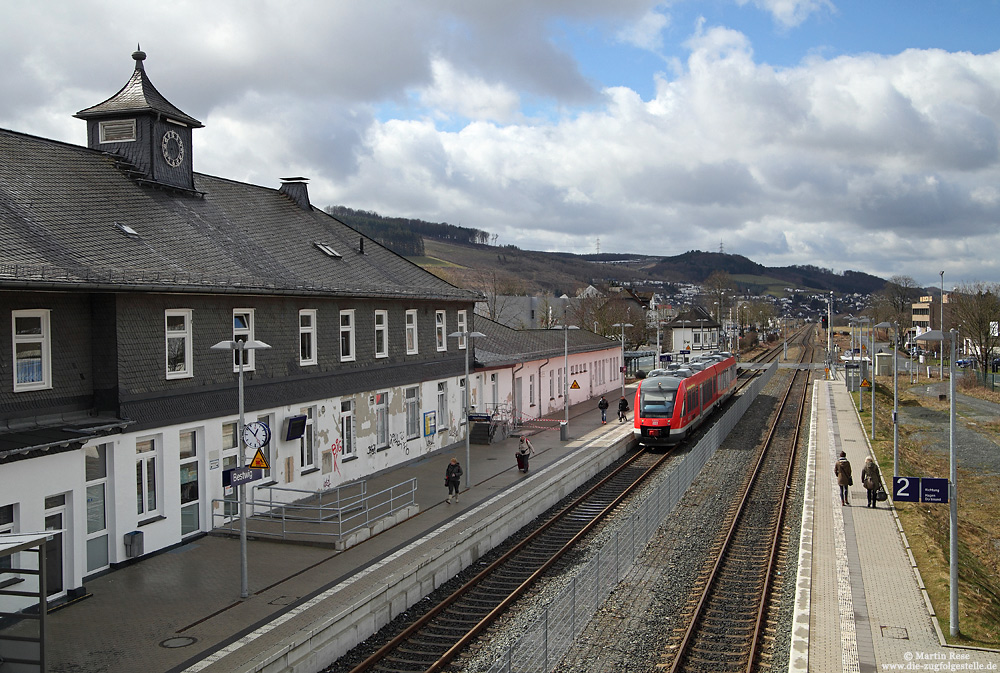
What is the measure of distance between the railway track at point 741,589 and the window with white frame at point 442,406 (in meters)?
10.7

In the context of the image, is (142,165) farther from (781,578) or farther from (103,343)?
(781,578)

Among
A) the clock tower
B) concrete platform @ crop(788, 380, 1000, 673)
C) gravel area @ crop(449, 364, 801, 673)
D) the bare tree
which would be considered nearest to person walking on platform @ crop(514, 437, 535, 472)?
gravel area @ crop(449, 364, 801, 673)

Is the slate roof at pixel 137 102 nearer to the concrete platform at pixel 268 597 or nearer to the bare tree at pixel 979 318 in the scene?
the concrete platform at pixel 268 597

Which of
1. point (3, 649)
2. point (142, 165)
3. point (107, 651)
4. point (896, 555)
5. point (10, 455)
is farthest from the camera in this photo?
point (142, 165)

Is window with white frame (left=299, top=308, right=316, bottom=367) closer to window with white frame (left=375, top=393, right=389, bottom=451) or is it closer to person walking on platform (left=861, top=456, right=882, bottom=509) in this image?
window with white frame (left=375, top=393, right=389, bottom=451)

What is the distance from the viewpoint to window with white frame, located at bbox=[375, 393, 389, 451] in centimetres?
2462

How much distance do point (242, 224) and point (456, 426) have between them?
37.0ft

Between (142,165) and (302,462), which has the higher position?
(142,165)

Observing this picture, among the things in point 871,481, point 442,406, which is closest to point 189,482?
point 442,406

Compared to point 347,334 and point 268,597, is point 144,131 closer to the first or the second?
point 347,334

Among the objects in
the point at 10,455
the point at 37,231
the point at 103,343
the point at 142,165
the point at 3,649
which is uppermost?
the point at 142,165

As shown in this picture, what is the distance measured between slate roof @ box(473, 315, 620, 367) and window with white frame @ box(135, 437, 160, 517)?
16.5 m

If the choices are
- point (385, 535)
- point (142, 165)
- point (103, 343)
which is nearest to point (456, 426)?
point (385, 535)

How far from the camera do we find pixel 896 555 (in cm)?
1697
